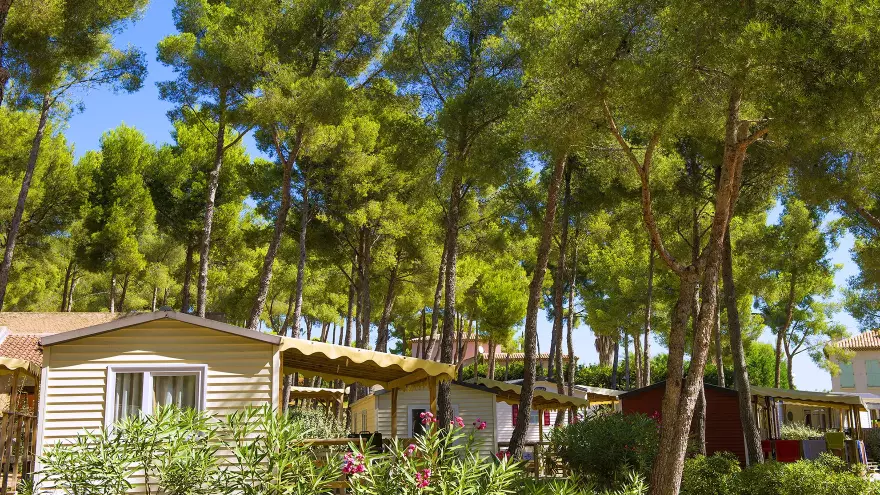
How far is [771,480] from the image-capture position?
9289mm

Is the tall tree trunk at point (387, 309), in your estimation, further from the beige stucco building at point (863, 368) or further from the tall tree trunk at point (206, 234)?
the beige stucco building at point (863, 368)

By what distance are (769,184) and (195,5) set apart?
1280cm

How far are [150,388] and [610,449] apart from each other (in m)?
6.49

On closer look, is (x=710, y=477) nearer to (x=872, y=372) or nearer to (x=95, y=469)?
(x=95, y=469)

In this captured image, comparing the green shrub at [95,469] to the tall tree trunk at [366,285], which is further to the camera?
the tall tree trunk at [366,285]

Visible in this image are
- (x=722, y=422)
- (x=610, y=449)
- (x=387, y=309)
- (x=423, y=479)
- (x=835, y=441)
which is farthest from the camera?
(x=387, y=309)

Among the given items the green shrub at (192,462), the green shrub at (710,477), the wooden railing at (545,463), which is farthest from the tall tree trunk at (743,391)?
the green shrub at (192,462)

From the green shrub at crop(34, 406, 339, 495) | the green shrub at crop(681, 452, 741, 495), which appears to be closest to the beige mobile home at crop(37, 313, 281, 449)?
the green shrub at crop(34, 406, 339, 495)

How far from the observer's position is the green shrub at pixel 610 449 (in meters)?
11.0

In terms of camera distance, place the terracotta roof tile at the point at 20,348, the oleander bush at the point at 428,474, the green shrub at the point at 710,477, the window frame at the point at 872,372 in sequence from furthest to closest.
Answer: the window frame at the point at 872,372 → the terracotta roof tile at the point at 20,348 → the green shrub at the point at 710,477 → the oleander bush at the point at 428,474

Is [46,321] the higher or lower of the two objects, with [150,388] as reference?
higher

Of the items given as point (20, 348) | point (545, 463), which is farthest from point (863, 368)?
point (20, 348)

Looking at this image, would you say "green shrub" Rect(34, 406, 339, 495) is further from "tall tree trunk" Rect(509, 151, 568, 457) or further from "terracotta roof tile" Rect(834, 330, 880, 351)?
"terracotta roof tile" Rect(834, 330, 880, 351)

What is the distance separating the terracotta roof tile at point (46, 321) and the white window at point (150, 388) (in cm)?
1060
